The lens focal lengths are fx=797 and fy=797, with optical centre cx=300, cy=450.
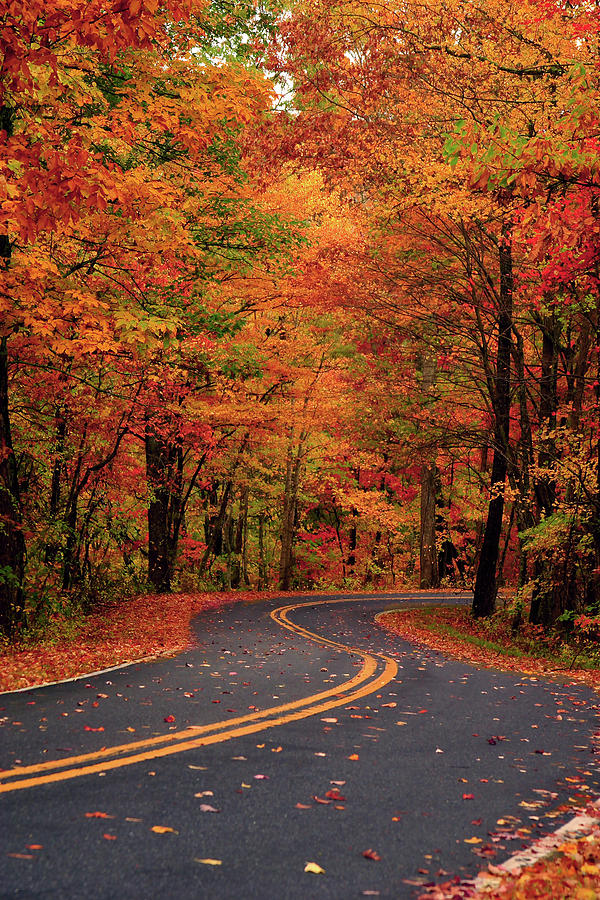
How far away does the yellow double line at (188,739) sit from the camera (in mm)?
5512

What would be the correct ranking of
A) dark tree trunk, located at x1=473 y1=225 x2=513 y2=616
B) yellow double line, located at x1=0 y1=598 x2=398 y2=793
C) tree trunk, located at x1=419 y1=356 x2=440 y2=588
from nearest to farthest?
yellow double line, located at x1=0 y1=598 x2=398 y2=793 < dark tree trunk, located at x1=473 y1=225 x2=513 y2=616 < tree trunk, located at x1=419 y1=356 x2=440 y2=588

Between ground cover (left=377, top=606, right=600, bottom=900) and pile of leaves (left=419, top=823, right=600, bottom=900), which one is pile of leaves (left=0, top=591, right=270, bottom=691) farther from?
pile of leaves (left=419, top=823, right=600, bottom=900)

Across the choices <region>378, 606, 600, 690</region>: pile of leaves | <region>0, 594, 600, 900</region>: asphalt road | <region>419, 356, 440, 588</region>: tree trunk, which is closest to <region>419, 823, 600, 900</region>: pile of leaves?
<region>0, 594, 600, 900</region>: asphalt road

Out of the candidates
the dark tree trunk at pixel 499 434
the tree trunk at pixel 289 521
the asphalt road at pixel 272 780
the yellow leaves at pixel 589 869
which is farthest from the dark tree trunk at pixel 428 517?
the yellow leaves at pixel 589 869

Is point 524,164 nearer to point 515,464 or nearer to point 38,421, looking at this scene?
point 38,421

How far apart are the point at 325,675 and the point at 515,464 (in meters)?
9.71

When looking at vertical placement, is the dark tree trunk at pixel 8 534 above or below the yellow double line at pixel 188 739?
above

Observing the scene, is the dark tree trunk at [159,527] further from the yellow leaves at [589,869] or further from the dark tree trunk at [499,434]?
the yellow leaves at [589,869]

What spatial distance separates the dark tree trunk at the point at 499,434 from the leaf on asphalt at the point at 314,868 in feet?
47.0

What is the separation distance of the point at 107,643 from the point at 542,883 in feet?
34.8

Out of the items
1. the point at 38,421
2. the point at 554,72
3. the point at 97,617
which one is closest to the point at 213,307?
the point at 38,421

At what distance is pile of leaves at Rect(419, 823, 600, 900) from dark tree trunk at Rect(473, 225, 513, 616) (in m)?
13.8

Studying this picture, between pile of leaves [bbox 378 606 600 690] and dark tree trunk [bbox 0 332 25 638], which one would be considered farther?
pile of leaves [bbox 378 606 600 690]

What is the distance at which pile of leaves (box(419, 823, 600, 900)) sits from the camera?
3834mm
